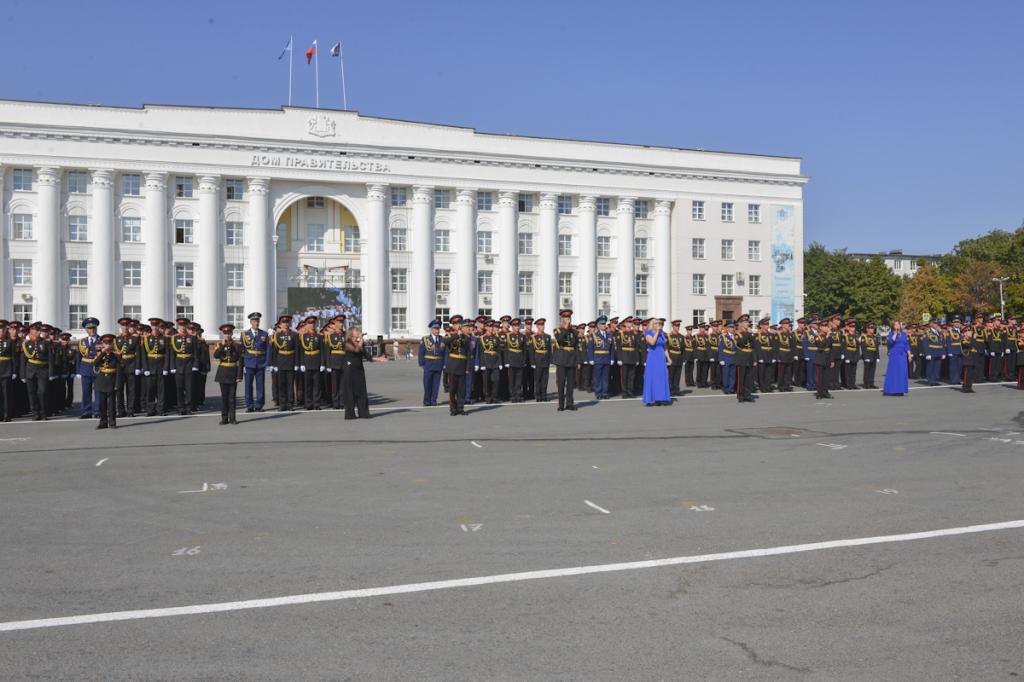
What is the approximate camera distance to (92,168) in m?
52.8

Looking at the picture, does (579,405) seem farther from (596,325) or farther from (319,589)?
(319,589)

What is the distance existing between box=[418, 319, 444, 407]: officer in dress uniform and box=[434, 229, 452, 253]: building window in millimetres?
41424

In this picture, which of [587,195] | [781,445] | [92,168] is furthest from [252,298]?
[781,445]

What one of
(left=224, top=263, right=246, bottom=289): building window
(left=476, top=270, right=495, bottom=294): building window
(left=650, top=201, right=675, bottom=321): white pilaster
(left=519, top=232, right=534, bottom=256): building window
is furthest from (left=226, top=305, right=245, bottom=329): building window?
(left=650, top=201, right=675, bottom=321): white pilaster

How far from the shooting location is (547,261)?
6275 centimetres

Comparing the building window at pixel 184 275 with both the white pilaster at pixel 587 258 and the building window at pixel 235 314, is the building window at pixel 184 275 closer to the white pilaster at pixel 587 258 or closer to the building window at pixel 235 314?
the building window at pixel 235 314

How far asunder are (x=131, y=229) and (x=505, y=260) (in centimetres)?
2444

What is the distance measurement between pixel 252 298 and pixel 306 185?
837cm

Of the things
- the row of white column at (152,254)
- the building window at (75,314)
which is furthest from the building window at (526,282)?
the building window at (75,314)

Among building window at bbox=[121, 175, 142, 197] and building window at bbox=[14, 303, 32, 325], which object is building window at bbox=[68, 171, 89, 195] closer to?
building window at bbox=[121, 175, 142, 197]

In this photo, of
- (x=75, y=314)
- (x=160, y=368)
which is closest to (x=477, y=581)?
(x=160, y=368)

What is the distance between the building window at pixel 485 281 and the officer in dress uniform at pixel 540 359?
39.8 metres

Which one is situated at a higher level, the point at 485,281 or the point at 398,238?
the point at 398,238

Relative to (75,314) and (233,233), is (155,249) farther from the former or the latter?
(75,314)
